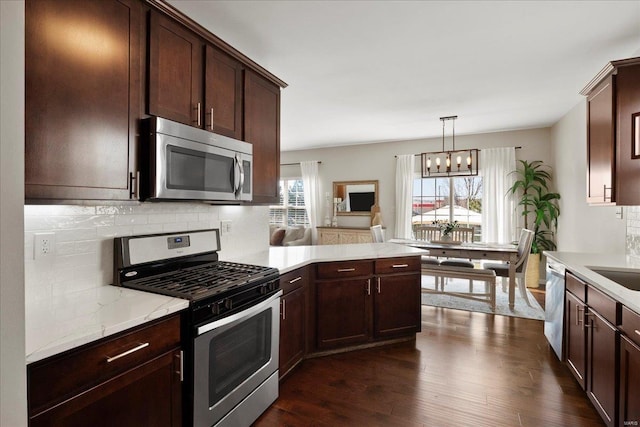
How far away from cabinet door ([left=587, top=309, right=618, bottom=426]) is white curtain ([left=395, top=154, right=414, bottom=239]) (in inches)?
169

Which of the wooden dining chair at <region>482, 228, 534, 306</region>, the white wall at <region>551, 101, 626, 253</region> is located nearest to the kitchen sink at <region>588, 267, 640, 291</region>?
the white wall at <region>551, 101, 626, 253</region>

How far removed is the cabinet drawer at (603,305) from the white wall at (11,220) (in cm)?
252

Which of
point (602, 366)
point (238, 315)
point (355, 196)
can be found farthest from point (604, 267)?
point (355, 196)

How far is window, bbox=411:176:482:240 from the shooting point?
19.5 ft

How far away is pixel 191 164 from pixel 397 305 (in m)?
2.24

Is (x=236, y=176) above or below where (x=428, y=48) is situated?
below

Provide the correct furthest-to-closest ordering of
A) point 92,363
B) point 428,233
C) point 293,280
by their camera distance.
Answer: point 428,233 < point 293,280 < point 92,363

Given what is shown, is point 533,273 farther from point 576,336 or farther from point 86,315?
point 86,315

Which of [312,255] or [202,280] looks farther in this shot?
Result: [312,255]

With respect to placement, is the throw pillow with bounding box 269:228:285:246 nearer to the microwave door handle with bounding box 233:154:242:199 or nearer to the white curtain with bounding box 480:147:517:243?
the white curtain with bounding box 480:147:517:243

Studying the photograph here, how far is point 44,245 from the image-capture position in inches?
57.9

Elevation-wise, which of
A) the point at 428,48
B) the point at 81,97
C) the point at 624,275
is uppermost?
the point at 428,48

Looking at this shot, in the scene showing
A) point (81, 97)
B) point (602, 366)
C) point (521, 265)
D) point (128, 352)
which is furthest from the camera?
point (521, 265)

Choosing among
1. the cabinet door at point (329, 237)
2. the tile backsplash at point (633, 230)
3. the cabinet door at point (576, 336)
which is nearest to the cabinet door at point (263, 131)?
the cabinet door at point (576, 336)
